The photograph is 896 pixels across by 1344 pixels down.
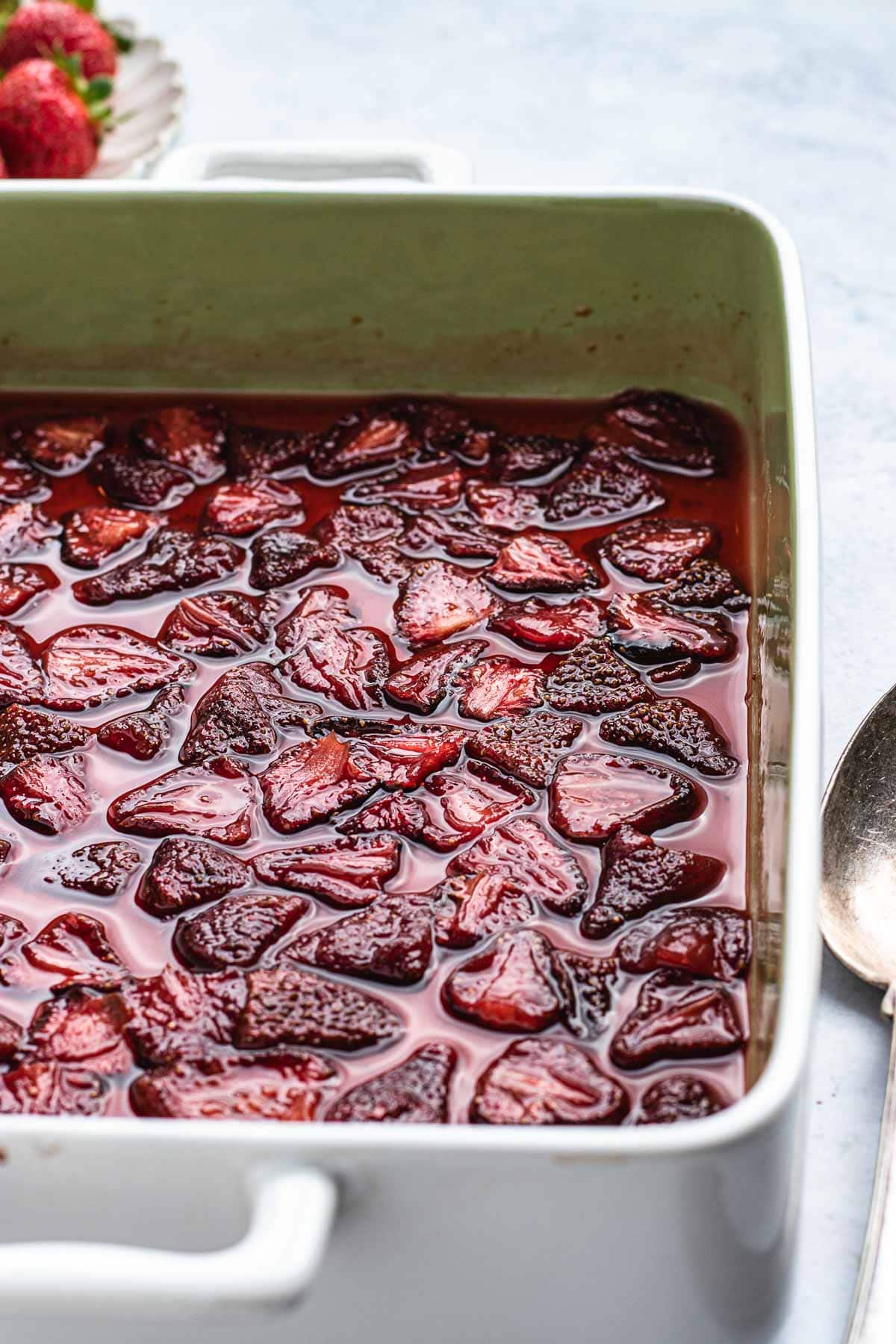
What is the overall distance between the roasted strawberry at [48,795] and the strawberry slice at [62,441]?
0.38m

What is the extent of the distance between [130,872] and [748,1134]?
0.49m

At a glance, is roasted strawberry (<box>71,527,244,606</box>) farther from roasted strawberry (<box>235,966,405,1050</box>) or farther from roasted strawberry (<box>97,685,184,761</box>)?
roasted strawberry (<box>235,966,405,1050</box>)

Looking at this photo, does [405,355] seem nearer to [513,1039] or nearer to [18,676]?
[18,676]

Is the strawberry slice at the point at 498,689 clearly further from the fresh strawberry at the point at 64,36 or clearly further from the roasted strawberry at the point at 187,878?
the fresh strawberry at the point at 64,36

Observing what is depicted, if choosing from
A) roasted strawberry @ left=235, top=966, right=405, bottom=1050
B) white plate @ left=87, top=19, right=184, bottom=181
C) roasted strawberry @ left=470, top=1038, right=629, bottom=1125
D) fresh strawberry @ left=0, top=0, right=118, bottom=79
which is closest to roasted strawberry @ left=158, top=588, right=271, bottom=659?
roasted strawberry @ left=235, top=966, right=405, bottom=1050

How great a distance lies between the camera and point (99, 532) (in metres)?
1.31

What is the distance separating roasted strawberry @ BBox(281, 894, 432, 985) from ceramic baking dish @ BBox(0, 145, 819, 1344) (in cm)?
21

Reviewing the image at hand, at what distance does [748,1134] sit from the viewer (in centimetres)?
70

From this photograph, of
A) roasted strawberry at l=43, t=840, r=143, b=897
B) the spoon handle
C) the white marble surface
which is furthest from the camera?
the white marble surface

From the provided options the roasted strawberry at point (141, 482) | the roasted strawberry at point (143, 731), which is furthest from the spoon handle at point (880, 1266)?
the roasted strawberry at point (141, 482)

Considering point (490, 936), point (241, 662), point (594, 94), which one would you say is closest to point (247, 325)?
point (241, 662)

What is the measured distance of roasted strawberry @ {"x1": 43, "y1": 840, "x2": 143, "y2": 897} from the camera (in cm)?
103

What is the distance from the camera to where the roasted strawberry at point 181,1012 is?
3.05 ft

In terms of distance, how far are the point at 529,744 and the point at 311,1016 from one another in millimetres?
269
